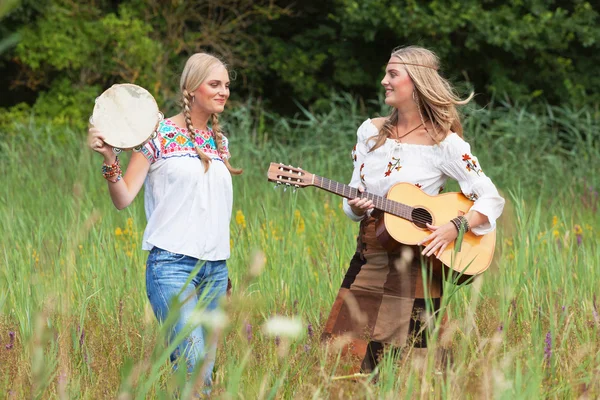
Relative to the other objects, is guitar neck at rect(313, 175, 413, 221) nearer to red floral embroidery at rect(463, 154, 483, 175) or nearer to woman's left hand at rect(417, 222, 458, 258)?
woman's left hand at rect(417, 222, 458, 258)

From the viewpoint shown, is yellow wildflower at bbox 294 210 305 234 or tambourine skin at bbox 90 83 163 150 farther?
yellow wildflower at bbox 294 210 305 234

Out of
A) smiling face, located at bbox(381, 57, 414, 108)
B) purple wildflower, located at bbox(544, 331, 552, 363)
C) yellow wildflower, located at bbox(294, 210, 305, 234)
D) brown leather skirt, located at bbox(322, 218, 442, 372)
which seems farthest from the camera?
yellow wildflower, located at bbox(294, 210, 305, 234)

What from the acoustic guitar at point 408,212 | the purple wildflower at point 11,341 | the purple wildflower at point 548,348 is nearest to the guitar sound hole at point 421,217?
the acoustic guitar at point 408,212

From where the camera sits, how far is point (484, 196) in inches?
131

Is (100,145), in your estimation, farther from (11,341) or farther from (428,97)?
(428,97)

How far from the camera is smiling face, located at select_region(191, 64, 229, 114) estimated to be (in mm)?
3191

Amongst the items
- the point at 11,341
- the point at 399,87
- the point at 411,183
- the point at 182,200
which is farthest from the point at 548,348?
the point at 11,341

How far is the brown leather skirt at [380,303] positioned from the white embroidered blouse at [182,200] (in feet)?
1.73

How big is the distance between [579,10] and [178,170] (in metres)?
11.6

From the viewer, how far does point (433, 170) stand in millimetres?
3365

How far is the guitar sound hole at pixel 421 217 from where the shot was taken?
10.8 feet

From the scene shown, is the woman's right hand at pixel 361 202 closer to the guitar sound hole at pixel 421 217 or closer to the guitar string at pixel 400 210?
the guitar string at pixel 400 210

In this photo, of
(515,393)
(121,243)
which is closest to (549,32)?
(121,243)

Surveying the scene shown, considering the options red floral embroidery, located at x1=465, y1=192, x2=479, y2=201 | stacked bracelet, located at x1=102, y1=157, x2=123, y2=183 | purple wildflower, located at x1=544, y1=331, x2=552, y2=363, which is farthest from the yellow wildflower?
purple wildflower, located at x1=544, y1=331, x2=552, y2=363
